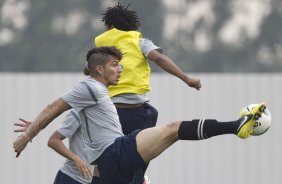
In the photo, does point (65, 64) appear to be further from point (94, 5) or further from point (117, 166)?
point (117, 166)

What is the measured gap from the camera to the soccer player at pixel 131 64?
9.15 metres

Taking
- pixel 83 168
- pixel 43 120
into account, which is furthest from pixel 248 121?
pixel 43 120

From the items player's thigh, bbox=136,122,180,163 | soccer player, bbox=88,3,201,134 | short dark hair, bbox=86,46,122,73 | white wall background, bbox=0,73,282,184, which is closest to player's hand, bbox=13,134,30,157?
short dark hair, bbox=86,46,122,73

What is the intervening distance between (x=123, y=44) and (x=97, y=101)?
1085 millimetres

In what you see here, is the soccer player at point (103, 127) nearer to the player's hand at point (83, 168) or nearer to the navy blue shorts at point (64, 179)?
the player's hand at point (83, 168)

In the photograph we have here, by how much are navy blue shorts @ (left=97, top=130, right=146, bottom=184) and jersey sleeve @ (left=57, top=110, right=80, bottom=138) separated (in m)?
0.90

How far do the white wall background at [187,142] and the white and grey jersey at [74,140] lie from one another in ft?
21.4

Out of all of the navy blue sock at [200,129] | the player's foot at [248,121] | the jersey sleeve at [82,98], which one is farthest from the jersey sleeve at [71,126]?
the player's foot at [248,121]

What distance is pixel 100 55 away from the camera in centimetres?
838

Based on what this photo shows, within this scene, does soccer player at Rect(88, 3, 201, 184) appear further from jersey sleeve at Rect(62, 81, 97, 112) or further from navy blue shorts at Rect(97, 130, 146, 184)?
navy blue shorts at Rect(97, 130, 146, 184)

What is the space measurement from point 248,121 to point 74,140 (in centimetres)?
220

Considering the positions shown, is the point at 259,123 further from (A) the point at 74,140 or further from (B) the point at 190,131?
(A) the point at 74,140

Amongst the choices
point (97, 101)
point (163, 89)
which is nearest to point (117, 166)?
point (97, 101)

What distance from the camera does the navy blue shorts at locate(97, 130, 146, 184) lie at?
823 cm
